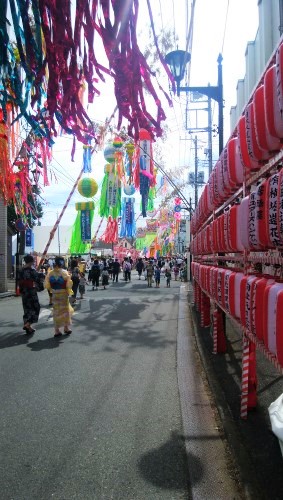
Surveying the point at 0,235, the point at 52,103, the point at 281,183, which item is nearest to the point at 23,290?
the point at 52,103

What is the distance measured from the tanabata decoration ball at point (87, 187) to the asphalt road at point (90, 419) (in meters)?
10.1

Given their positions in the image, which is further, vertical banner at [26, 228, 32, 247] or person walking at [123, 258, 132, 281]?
person walking at [123, 258, 132, 281]

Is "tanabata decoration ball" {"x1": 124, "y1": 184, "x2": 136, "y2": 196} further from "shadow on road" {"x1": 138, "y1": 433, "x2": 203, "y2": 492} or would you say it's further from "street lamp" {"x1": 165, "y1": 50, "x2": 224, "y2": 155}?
"shadow on road" {"x1": 138, "y1": 433, "x2": 203, "y2": 492}

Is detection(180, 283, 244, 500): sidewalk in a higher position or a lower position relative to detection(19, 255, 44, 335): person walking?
lower

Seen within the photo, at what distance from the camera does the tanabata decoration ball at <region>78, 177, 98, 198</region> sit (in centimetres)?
1803

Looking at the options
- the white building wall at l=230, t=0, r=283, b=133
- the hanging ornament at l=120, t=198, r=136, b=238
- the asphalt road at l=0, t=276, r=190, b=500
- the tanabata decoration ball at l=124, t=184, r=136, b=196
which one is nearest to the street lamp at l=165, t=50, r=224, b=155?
the white building wall at l=230, t=0, r=283, b=133

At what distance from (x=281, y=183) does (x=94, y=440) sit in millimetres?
2828

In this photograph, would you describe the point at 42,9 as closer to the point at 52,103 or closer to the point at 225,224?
the point at 52,103

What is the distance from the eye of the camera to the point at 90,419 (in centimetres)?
443

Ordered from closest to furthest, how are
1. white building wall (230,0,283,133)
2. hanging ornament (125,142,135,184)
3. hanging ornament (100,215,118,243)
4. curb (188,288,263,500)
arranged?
curb (188,288,263,500), white building wall (230,0,283,133), hanging ornament (125,142,135,184), hanging ornament (100,215,118,243)

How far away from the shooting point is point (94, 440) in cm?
391

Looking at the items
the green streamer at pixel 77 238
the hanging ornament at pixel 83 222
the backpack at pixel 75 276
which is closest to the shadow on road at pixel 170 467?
the backpack at pixel 75 276

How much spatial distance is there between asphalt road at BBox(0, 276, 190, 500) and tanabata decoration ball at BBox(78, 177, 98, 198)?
33.2 ft

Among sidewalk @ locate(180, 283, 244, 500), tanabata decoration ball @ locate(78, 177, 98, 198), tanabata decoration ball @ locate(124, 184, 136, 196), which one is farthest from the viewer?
tanabata decoration ball @ locate(124, 184, 136, 196)
